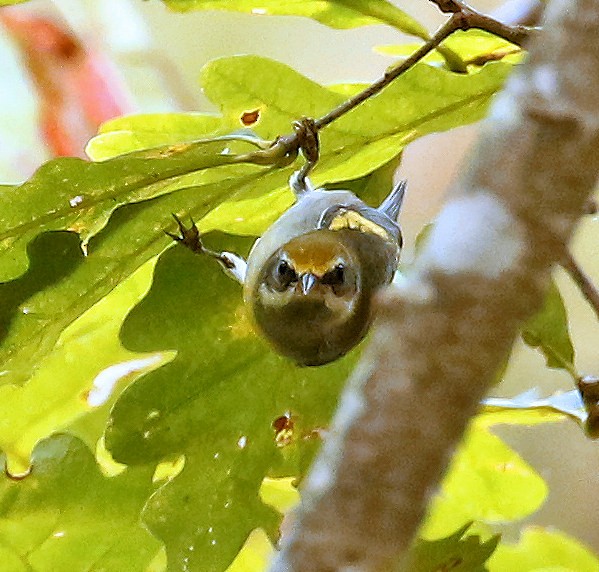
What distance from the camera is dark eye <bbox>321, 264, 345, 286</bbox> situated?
480 mm

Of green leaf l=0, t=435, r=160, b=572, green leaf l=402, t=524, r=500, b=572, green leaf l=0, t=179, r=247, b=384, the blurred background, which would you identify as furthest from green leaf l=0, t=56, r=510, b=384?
the blurred background


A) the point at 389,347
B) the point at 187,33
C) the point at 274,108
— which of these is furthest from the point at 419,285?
the point at 187,33

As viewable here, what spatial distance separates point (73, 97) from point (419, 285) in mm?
1393

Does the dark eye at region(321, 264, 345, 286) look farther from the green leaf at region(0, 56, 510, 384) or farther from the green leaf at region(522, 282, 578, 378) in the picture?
the green leaf at region(522, 282, 578, 378)

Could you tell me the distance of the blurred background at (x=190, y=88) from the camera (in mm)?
1546

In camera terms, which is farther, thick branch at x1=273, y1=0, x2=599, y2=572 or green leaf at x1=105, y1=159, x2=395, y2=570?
green leaf at x1=105, y1=159, x2=395, y2=570

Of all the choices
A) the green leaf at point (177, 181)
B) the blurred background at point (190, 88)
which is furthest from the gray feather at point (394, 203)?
the blurred background at point (190, 88)

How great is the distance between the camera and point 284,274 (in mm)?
488

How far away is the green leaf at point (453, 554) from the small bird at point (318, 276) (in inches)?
7.0

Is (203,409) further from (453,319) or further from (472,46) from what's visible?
(453,319)

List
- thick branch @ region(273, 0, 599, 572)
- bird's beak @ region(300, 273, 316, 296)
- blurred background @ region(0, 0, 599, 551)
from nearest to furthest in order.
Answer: thick branch @ region(273, 0, 599, 572), bird's beak @ region(300, 273, 316, 296), blurred background @ region(0, 0, 599, 551)

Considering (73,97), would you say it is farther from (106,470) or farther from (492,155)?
(492,155)

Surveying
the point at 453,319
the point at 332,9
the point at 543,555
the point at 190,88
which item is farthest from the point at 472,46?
the point at 190,88

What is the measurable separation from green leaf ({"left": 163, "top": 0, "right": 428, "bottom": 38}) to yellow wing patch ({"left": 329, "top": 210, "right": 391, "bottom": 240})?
168 millimetres
